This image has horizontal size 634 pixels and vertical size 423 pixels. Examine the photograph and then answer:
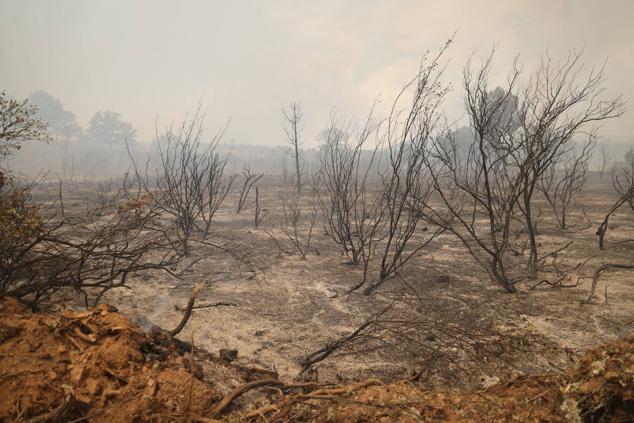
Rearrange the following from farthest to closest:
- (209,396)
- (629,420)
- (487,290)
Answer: (487,290) < (209,396) < (629,420)

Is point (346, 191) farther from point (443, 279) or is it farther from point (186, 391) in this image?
point (186, 391)

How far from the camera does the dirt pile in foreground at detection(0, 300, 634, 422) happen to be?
5.25ft

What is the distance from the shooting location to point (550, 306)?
150 inches

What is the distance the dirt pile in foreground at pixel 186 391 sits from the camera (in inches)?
63.0

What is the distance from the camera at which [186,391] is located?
1.89 metres

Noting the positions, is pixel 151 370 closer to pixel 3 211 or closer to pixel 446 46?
pixel 3 211

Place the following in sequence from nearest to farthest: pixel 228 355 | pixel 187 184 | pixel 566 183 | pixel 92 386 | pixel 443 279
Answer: pixel 92 386 < pixel 228 355 < pixel 443 279 < pixel 187 184 < pixel 566 183

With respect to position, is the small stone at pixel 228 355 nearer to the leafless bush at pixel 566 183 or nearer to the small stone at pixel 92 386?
the small stone at pixel 92 386

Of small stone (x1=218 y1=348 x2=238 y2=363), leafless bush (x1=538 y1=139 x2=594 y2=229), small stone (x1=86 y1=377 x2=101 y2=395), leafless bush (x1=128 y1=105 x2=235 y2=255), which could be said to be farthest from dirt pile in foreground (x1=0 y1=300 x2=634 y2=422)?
leafless bush (x1=538 y1=139 x2=594 y2=229)

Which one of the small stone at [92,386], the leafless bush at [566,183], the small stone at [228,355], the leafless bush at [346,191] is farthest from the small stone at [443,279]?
the small stone at [92,386]

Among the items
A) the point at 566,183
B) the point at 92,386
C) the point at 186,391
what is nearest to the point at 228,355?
the point at 186,391

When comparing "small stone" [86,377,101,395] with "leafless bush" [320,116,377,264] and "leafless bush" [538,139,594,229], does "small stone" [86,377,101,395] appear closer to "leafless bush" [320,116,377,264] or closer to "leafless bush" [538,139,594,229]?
"leafless bush" [320,116,377,264]

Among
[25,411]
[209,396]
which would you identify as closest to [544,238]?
[209,396]

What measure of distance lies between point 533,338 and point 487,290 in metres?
1.35
